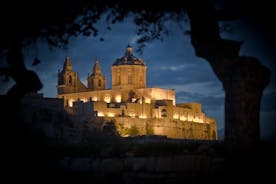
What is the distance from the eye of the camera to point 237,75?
1175 centimetres

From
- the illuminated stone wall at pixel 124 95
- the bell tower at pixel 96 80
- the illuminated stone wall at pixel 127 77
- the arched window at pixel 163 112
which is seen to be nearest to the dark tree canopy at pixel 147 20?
the arched window at pixel 163 112

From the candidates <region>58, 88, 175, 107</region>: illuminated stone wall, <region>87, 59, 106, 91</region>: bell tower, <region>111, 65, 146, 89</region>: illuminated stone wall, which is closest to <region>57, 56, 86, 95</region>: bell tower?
<region>87, 59, 106, 91</region>: bell tower

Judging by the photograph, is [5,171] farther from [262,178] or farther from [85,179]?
[262,178]

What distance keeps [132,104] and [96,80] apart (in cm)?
2222

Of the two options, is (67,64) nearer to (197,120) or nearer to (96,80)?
(96,80)

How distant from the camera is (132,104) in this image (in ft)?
230

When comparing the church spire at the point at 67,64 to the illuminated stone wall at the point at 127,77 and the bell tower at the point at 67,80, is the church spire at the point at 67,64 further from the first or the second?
the illuminated stone wall at the point at 127,77

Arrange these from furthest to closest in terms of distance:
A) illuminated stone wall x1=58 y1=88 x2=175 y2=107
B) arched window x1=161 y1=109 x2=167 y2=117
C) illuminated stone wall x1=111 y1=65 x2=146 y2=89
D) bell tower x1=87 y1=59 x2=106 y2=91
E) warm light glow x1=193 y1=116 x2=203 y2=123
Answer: bell tower x1=87 y1=59 x2=106 y2=91 → illuminated stone wall x1=111 y1=65 x2=146 y2=89 → illuminated stone wall x1=58 y1=88 x2=175 y2=107 → warm light glow x1=193 y1=116 x2=203 y2=123 → arched window x1=161 y1=109 x2=167 y2=117

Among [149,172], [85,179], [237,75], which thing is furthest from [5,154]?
[237,75]

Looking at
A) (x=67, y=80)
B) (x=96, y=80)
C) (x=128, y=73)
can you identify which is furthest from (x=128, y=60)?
(x=67, y=80)

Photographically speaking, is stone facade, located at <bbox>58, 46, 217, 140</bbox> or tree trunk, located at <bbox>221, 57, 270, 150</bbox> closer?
tree trunk, located at <bbox>221, 57, 270, 150</bbox>

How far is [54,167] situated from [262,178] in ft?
16.2

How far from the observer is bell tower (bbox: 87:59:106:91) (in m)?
91.2

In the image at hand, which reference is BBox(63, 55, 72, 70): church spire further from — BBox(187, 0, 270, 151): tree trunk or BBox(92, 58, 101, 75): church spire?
BBox(187, 0, 270, 151): tree trunk
